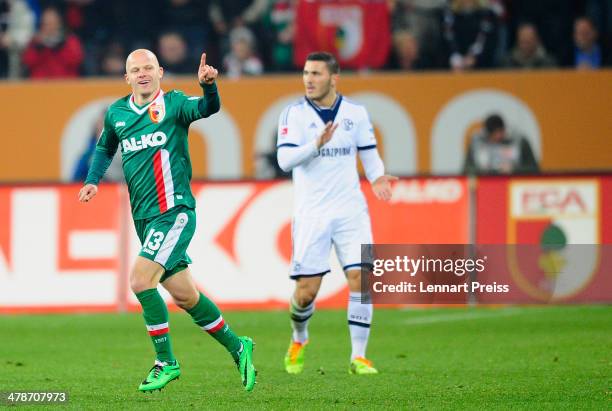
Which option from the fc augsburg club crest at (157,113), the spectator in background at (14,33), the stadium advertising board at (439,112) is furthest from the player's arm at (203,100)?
the spectator in background at (14,33)

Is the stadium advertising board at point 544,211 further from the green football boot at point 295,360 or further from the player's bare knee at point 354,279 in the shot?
the green football boot at point 295,360

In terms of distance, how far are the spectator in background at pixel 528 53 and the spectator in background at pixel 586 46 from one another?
358mm

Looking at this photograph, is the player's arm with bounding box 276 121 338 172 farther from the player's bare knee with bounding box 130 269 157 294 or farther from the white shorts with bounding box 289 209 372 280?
the player's bare knee with bounding box 130 269 157 294

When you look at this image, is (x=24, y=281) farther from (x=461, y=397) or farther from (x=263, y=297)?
(x=461, y=397)

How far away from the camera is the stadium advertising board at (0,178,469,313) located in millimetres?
16531

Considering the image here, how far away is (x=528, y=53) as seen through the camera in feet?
63.0

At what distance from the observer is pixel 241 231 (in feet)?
54.9

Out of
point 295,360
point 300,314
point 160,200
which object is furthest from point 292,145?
point 160,200

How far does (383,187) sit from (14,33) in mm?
10391

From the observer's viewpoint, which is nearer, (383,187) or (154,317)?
(154,317)

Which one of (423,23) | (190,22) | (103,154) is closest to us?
(103,154)

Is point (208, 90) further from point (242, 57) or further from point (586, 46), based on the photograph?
point (586, 46)

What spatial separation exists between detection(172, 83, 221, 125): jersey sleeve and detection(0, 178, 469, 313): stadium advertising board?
7.22m
